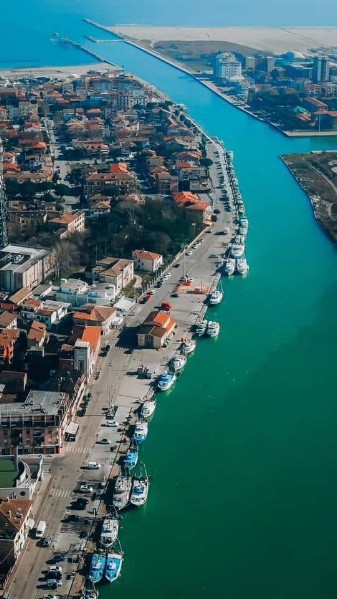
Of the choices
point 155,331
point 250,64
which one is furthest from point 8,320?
point 250,64

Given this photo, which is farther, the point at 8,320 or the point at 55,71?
the point at 55,71

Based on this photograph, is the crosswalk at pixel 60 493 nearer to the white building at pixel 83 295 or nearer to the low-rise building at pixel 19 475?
the low-rise building at pixel 19 475

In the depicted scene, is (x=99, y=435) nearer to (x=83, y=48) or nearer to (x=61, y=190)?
(x=61, y=190)

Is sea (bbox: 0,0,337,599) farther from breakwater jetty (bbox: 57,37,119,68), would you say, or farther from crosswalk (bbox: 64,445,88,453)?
breakwater jetty (bbox: 57,37,119,68)

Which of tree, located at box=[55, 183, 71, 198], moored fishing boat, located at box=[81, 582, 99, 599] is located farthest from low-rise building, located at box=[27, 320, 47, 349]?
tree, located at box=[55, 183, 71, 198]

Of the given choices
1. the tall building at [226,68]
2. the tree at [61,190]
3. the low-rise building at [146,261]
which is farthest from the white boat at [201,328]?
the tall building at [226,68]

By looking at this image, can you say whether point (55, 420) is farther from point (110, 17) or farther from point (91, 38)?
point (110, 17)
